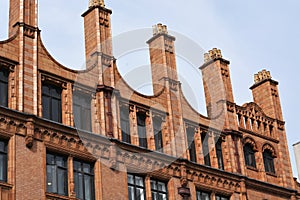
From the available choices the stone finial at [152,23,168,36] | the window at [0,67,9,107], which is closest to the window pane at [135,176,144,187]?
the window at [0,67,9,107]

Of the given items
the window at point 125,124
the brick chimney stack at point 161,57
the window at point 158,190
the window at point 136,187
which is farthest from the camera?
the brick chimney stack at point 161,57

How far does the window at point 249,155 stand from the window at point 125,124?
32.9 ft

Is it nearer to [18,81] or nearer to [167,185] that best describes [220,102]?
[167,185]

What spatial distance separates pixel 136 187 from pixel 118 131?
127 inches

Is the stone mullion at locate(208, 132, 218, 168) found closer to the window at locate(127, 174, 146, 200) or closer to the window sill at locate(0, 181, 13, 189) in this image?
the window at locate(127, 174, 146, 200)

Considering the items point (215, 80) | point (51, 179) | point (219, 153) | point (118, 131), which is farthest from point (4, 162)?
point (215, 80)

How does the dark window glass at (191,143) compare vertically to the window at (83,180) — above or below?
above

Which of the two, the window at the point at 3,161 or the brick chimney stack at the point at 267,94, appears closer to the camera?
the window at the point at 3,161

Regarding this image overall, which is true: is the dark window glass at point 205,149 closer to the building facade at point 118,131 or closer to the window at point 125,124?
the building facade at point 118,131

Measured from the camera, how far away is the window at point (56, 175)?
32.7 meters

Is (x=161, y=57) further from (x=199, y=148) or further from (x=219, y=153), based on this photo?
(x=219, y=153)

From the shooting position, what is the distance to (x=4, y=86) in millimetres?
33344

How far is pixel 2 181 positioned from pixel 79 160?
493 cm

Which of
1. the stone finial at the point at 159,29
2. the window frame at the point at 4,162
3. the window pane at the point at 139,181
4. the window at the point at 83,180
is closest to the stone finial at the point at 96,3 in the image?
the stone finial at the point at 159,29
